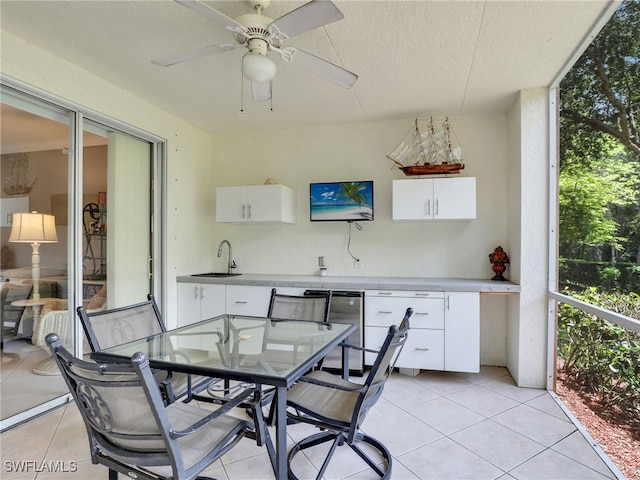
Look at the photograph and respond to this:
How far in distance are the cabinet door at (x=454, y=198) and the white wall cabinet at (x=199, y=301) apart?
7.76ft

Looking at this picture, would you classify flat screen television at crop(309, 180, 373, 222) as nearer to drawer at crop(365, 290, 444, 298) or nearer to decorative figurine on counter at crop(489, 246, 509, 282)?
drawer at crop(365, 290, 444, 298)

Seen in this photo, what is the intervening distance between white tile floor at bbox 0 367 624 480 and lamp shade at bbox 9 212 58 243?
129cm

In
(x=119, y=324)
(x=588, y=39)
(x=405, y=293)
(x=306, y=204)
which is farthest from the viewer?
(x=306, y=204)

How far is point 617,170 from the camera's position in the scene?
205 cm

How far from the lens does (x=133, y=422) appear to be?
1.34 metres

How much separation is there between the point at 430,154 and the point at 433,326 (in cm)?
171

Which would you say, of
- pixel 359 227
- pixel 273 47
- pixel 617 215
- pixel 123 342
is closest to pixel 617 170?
pixel 617 215

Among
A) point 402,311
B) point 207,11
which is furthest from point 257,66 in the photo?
point 402,311

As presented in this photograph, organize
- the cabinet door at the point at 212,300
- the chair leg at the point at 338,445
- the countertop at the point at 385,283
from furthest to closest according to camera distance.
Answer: the cabinet door at the point at 212,300, the countertop at the point at 385,283, the chair leg at the point at 338,445

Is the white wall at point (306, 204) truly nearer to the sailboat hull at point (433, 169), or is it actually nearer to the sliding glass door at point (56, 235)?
the sailboat hull at point (433, 169)

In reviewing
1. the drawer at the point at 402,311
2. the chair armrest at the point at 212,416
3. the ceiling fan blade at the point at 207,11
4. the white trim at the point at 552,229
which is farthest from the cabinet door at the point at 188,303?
the white trim at the point at 552,229

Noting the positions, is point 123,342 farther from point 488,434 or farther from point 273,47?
point 488,434

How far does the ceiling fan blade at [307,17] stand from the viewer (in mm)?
1575

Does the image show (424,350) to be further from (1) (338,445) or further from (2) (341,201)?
(2) (341,201)
